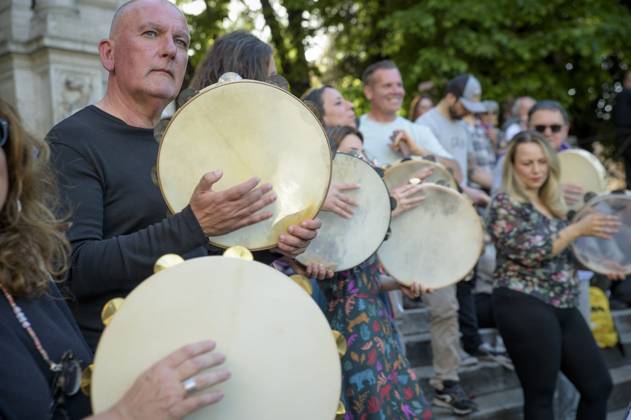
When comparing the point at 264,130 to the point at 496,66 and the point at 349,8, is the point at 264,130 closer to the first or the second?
the point at 496,66

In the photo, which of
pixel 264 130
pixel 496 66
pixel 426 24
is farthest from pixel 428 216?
pixel 496 66

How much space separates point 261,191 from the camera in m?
1.73

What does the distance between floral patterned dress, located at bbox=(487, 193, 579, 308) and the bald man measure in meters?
2.09

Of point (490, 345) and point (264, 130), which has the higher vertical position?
point (264, 130)

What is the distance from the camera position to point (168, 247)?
1.70m

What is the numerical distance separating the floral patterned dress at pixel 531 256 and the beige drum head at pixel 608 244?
149 mm

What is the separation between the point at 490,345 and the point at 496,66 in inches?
252

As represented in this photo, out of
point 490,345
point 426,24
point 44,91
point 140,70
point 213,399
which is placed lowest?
point 490,345

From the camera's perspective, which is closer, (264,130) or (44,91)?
(264,130)

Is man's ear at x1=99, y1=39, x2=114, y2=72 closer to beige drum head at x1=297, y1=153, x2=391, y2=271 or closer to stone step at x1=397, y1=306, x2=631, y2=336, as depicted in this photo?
beige drum head at x1=297, y1=153, x2=391, y2=271

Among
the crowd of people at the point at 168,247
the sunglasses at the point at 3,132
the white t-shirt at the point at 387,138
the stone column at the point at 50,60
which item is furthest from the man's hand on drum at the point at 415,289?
the stone column at the point at 50,60

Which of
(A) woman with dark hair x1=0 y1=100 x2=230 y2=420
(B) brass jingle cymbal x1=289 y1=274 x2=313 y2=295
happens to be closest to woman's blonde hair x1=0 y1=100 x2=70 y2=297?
(A) woman with dark hair x1=0 y1=100 x2=230 y2=420

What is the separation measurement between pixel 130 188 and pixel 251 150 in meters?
0.37

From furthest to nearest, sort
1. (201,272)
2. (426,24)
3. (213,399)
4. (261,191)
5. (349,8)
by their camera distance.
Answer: (349,8)
(426,24)
(261,191)
(201,272)
(213,399)
